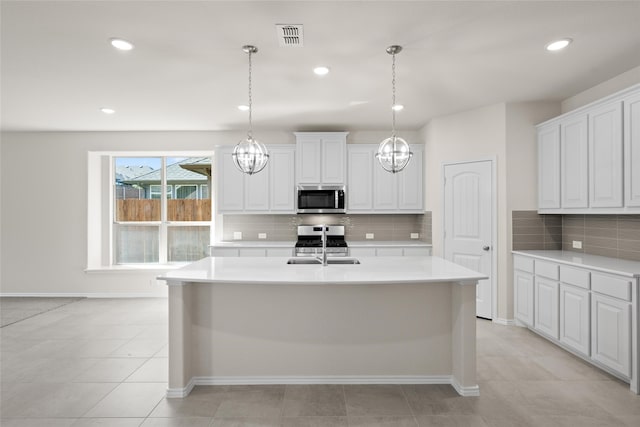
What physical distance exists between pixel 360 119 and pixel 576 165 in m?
2.56

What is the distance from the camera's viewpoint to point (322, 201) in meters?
5.28

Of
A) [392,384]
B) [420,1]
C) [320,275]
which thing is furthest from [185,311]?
[420,1]

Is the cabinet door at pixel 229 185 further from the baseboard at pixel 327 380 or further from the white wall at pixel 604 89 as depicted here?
the white wall at pixel 604 89

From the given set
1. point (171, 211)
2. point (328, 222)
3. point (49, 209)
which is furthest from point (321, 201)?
point (49, 209)

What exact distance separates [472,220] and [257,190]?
9.78 feet

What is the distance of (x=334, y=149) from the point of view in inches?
208

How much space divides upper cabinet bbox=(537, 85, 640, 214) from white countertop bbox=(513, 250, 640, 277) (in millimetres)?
449

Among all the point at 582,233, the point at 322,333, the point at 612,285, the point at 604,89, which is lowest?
the point at 322,333

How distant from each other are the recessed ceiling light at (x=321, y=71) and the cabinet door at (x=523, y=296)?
9.71 feet

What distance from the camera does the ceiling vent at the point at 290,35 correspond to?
98.9 inches

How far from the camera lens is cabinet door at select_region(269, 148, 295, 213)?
210 inches

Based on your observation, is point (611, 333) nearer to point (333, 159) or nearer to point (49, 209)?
point (333, 159)

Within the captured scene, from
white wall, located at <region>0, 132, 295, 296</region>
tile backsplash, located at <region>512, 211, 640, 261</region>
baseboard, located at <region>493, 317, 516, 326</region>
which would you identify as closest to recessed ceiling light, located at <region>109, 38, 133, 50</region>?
white wall, located at <region>0, 132, 295, 296</region>

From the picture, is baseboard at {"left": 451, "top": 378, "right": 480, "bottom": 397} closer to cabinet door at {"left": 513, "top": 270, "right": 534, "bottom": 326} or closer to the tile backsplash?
cabinet door at {"left": 513, "top": 270, "right": 534, "bottom": 326}
